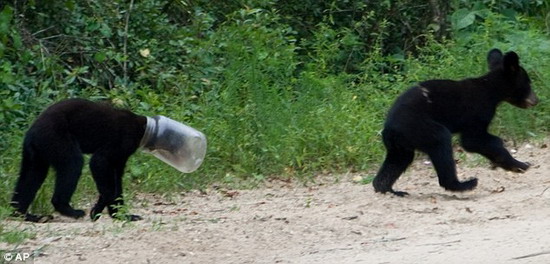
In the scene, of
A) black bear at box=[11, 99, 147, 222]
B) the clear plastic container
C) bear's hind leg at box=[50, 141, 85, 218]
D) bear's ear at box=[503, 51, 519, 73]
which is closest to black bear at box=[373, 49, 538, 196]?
bear's ear at box=[503, 51, 519, 73]

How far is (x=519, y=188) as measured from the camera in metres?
10.2

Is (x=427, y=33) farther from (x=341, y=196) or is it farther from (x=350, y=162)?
(x=341, y=196)

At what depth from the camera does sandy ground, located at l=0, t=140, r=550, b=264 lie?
7688 millimetres

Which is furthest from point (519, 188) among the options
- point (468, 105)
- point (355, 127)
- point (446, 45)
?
point (446, 45)

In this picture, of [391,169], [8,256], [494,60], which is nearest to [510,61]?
[494,60]

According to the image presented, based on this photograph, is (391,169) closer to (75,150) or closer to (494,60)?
(494,60)

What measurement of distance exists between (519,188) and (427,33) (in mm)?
4993

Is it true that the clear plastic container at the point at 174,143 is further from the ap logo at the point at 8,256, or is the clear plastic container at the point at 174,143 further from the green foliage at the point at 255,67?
the ap logo at the point at 8,256

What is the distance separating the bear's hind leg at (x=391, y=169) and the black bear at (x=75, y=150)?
7.03ft

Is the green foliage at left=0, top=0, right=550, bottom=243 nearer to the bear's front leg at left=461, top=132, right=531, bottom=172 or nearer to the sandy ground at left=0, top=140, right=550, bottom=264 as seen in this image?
the sandy ground at left=0, top=140, right=550, bottom=264

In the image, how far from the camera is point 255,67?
12.7m

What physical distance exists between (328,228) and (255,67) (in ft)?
13.9

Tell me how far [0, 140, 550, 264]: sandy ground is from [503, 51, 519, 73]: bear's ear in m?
1.04

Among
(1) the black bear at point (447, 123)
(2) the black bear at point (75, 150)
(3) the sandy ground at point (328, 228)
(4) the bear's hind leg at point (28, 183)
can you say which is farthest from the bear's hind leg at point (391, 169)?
(4) the bear's hind leg at point (28, 183)
